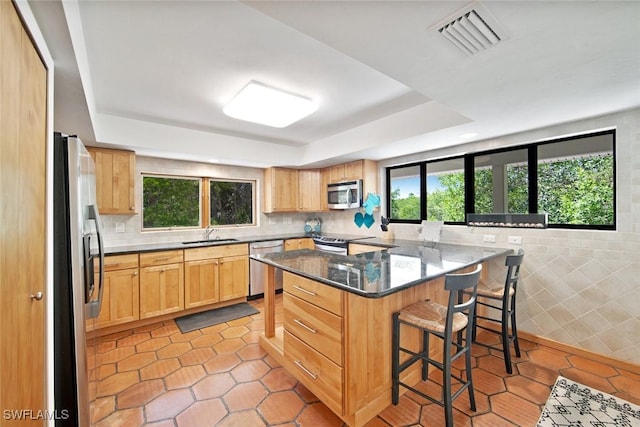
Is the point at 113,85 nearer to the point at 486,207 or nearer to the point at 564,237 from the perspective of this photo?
the point at 486,207

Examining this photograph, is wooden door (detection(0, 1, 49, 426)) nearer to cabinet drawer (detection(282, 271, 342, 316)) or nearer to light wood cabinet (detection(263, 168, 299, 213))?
cabinet drawer (detection(282, 271, 342, 316))

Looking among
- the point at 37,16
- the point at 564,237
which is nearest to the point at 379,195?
the point at 564,237

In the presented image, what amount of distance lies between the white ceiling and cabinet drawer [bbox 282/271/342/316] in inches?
54.2

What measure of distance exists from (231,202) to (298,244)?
4.35ft

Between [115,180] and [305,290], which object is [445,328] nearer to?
[305,290]

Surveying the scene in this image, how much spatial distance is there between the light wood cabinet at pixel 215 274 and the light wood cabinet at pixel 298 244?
2.22ft

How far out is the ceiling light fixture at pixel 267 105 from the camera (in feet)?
7.32

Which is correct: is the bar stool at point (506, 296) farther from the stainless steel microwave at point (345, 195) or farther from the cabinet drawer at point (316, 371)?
the stainless steel microwave at point (345, 195)

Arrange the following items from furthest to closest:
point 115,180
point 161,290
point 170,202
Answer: point 170,202
point 161,290
point 115,180

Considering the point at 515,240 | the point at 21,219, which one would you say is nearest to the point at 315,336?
the point at 21,219

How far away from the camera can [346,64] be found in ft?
6.44

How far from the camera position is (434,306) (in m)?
2.00

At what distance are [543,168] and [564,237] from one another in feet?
2.43

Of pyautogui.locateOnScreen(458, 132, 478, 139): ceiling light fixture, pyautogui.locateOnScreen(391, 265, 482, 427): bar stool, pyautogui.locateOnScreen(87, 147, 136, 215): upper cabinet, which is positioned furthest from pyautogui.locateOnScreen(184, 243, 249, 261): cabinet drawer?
pyautogui.locateOnScreen(458, 132, 478, 139): ceiling light fixture
